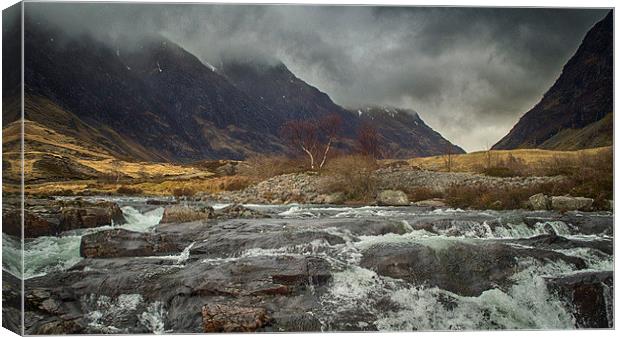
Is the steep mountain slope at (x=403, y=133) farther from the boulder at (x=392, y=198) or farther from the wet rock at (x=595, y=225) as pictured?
the wet rock at (x=595, y=225)

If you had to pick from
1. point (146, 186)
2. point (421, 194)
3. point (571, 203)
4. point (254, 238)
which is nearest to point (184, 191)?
point (146, 186)

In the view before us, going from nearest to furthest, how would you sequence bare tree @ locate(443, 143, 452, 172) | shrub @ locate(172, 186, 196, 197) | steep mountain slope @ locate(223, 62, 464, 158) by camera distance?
shrub @ locate(172, 186, 196, 197), steep mountain slope @ locate(223, 62, 464, 158), bare tree @ locate(443, 143, 452, 172)

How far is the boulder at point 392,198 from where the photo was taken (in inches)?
335

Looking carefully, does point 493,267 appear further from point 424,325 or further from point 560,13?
point 560,13

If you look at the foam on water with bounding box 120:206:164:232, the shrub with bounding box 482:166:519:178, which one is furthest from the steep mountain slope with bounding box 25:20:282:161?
Answer: the shrub with bounding box 482:166:519:178

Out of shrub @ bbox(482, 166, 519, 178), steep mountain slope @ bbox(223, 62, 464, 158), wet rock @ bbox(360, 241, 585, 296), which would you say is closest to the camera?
wet rock @ bbox(360, 241, 585, 296)

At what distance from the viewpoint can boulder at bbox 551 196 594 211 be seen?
859 centimetres

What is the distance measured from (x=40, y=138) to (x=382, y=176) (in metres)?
4.50

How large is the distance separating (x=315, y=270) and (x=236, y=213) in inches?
53.4

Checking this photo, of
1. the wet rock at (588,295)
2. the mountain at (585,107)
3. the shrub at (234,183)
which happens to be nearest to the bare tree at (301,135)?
the shrub at (234,183)

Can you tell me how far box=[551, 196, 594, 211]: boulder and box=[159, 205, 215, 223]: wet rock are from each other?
15.6ft

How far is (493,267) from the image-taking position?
8.12 meters

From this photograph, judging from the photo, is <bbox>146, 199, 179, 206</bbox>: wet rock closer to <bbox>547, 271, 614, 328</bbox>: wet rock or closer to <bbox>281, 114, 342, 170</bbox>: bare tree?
<bbox>281, 114, 342, 170</bbox>: bare tree

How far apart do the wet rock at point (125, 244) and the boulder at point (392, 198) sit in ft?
9.02
